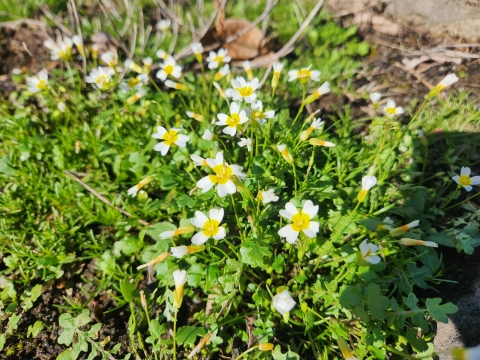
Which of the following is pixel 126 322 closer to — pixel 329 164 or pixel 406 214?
pixel 329 164

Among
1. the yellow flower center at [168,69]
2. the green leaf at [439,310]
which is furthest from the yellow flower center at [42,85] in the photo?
the green leaf at [439,310]

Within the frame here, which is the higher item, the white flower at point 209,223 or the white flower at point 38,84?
the white flower at point 38,84

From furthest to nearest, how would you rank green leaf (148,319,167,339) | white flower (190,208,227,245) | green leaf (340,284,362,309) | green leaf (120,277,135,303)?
1. green leaf (120,277,135,303)
2. green leaf (148,319,167,339)
3. white flower (190,208,227,245)
4. green leaf (340,284,362,309)

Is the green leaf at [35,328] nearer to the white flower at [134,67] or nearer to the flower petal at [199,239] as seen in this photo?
the flower petal at [199,239]

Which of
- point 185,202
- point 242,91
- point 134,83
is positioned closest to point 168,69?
point 134,83

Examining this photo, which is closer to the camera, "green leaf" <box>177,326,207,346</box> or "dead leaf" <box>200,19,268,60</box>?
"green leaf" <box>177,326,207,346</box>

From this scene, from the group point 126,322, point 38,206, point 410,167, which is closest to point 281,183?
point 410,167

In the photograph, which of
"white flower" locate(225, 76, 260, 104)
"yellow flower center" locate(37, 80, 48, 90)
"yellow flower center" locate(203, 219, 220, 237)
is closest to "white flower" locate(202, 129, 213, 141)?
"white flower" locate(225, 76, 260, 104)

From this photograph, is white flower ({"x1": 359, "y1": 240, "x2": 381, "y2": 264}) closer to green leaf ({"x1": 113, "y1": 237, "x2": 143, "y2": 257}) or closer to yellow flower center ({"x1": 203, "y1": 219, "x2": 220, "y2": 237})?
yellow flower center ({"x1": 203, "y1": 219, "x2": 220, "y2": 237})

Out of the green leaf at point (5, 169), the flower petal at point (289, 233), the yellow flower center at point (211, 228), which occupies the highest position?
the flower petal at point (289, 233)
